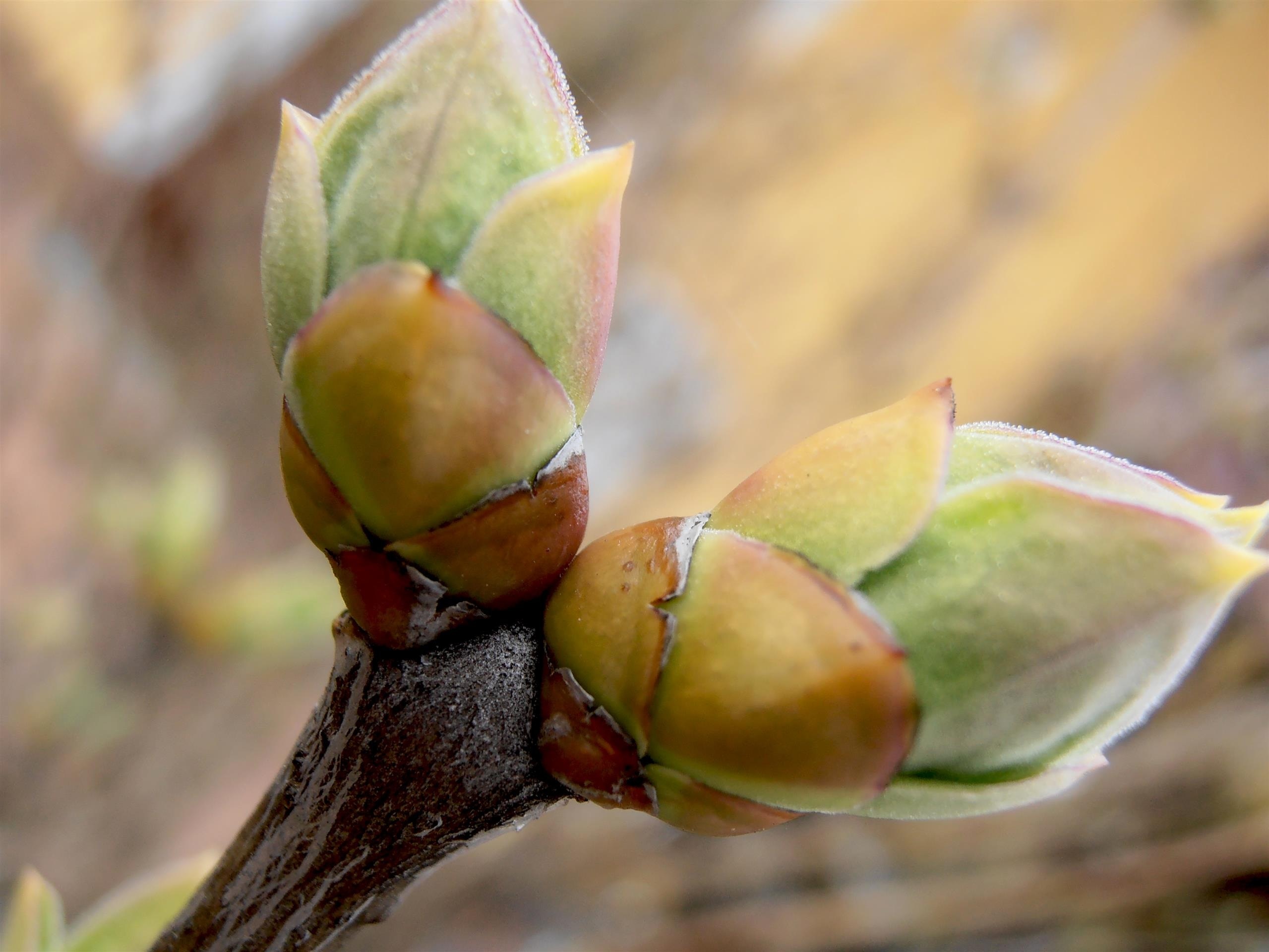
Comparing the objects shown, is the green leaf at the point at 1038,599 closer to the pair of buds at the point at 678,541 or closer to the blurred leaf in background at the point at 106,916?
the pair of buds at the point at 678,541

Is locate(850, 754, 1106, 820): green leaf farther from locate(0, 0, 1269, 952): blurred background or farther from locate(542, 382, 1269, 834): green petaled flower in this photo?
locate(0, 0, 1269, 952): blurred background

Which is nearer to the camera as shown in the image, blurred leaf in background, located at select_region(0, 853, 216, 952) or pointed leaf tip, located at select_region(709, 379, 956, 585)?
pointed leaf tip, located at select_region(709, 379, 956, 585)

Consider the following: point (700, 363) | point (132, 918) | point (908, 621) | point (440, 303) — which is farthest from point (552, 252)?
point (700, 363)

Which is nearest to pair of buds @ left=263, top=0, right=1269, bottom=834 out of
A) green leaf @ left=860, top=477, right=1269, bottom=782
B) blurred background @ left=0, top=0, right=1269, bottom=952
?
green leaf @ left=860, top=477, right=1269, bottom=782

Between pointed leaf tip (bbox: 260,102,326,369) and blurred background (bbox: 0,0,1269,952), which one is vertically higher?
pointed leaf tip (bbox: 260,102,326,369)

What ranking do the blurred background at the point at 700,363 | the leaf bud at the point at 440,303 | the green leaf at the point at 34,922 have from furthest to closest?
1. the blurred background at the point at 700,363
2. the green leaf at the point at 34,922
3. the leaf bud at the point at 440,303

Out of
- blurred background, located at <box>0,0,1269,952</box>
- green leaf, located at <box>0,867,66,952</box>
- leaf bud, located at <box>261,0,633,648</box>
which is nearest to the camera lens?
leaf bud, located at <box>261,0,633,648</box>

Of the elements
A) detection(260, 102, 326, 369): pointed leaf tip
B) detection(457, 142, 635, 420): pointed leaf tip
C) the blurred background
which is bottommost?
the blurred background

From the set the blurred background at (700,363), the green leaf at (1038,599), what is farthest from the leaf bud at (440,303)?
the blurred background at (700,363)
